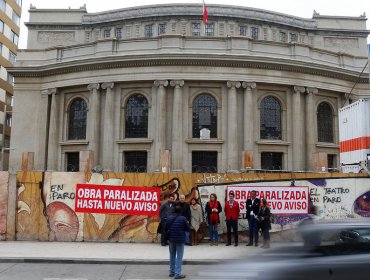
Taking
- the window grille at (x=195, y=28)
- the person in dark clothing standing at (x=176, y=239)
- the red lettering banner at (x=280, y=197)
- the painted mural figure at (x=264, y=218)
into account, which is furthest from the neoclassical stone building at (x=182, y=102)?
the person in dark clothing standing at (x=176, y=239)

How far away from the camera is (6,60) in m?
54.1

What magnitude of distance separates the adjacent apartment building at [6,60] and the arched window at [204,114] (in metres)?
29.2

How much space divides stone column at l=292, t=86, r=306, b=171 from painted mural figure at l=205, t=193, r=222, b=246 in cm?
1759

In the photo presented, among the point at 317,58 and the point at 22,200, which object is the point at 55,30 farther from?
the point at 22,200

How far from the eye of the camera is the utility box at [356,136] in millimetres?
16906

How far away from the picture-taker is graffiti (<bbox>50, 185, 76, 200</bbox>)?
14.5m

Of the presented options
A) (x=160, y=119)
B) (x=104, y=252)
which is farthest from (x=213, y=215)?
(x=160, y=119)

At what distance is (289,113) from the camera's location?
31234 mm

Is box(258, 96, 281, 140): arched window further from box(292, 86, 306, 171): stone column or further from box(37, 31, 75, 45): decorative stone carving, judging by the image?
box(37, 31, 75, 45): decorative stone carving

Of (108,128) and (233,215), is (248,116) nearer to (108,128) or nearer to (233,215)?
(108,128)

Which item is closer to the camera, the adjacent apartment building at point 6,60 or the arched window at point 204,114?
the arched window at point 204,114

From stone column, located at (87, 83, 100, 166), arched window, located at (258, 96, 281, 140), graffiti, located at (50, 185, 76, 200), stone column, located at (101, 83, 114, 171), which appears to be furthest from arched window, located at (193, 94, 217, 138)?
graffiti, located at (50, 185, 76, 200)

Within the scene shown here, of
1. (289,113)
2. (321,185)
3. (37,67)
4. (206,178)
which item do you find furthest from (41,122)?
(321,185)

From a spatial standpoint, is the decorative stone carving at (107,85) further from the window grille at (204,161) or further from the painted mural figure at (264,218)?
the painted mural figure at (264,218)
